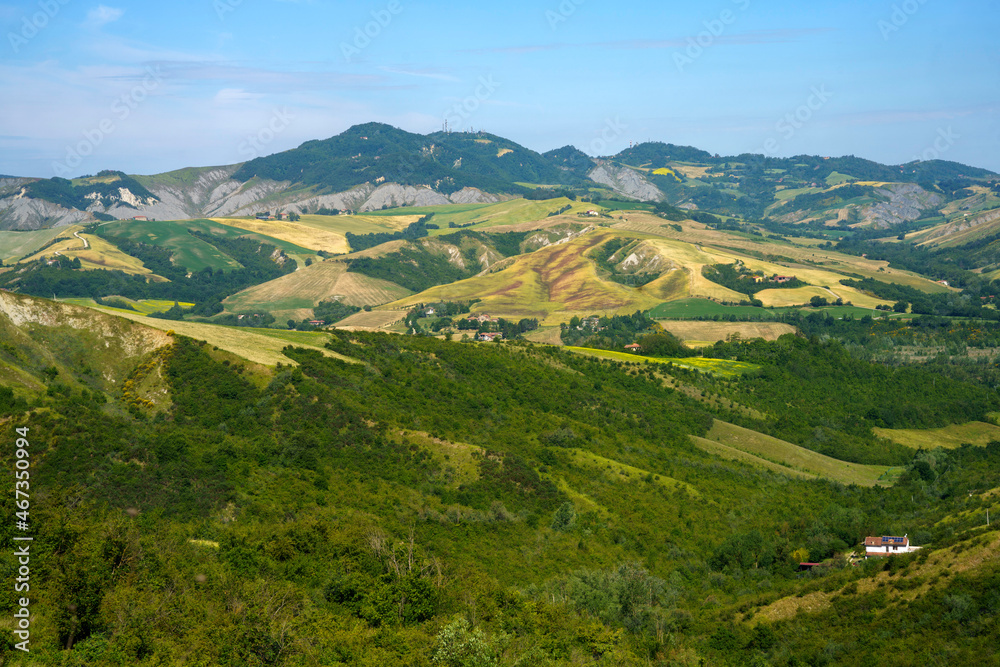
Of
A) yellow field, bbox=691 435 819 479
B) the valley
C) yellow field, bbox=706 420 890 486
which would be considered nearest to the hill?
the valley

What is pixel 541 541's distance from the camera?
7650cm

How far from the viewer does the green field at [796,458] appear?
127 meters

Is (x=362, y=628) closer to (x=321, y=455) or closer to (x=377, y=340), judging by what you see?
(x=321, y=455)

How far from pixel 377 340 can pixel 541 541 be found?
196 feet

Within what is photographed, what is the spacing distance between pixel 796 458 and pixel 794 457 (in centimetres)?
36

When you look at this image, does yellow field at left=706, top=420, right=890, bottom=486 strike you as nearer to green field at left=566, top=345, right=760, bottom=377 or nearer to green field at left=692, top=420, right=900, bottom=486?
green field at left=692, top=420, right=900, bottom=486

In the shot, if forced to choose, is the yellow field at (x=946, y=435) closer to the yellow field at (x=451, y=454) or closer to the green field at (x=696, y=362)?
the green field at (x=696, y=362)

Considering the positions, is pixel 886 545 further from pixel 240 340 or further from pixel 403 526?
pixel 240 340

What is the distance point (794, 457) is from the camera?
130000 mm

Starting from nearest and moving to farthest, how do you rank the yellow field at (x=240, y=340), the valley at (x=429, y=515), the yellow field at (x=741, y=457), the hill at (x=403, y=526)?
the hill at (x=403, y=526), the valley at (x=429, y=515), the yellow field at (x=240, y=340), the yellow field at (x=741, y=457)

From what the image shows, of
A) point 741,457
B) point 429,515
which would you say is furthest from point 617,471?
point 741,457

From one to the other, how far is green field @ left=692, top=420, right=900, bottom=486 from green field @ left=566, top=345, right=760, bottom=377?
35.7 metres

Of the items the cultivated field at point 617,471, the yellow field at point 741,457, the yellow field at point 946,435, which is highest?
the cultivated field at point 617,471

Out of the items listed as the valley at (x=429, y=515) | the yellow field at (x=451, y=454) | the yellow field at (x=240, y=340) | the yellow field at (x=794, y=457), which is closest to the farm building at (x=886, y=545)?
the valley at (x=429, y=515)
